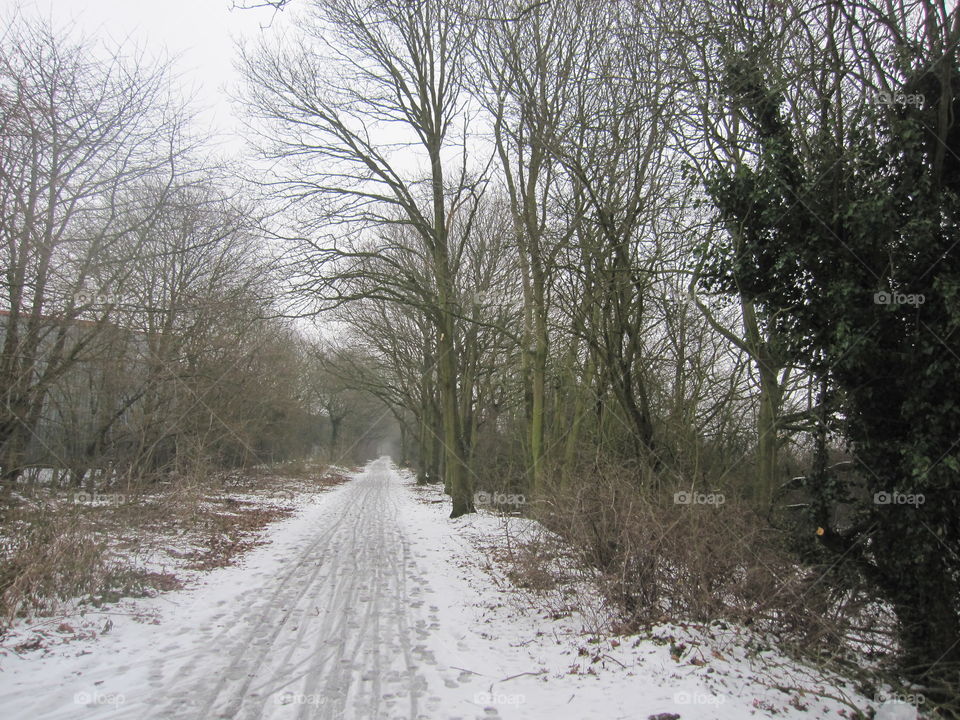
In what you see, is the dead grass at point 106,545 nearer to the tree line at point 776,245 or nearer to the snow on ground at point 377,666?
the snow on ground at point 377,666

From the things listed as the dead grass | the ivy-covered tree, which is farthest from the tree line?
the dead grass

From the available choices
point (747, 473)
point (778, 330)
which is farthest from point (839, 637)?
point (747, 473)

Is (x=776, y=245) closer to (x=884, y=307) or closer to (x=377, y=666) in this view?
(x=884, y=307)

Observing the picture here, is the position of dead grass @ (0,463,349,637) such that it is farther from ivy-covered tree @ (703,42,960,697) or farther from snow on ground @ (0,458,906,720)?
ivy-covered tree @ (703,42,960,697)

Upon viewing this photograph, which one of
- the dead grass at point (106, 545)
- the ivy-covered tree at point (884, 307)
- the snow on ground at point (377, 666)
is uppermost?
the ivy-covered tree at point (884, 307)

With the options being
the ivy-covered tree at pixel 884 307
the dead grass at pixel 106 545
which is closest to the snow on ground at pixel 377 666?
the dead grass at pixel 106 545

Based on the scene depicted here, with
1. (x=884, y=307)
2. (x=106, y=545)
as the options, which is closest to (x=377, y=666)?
(x=106, y=545)

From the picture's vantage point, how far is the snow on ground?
423 cm

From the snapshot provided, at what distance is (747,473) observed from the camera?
44.9ft

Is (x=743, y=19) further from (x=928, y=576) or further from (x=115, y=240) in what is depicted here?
(x=115, y=240)

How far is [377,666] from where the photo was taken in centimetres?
505

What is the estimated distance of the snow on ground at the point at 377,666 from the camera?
13.9 feet

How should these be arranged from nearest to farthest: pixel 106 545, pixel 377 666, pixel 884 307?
pixel 377 666 → pixel 884 307 → pixel 106 545

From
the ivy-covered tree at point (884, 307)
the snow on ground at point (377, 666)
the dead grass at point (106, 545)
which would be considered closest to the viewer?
the snow on ground at point (377, 666)
